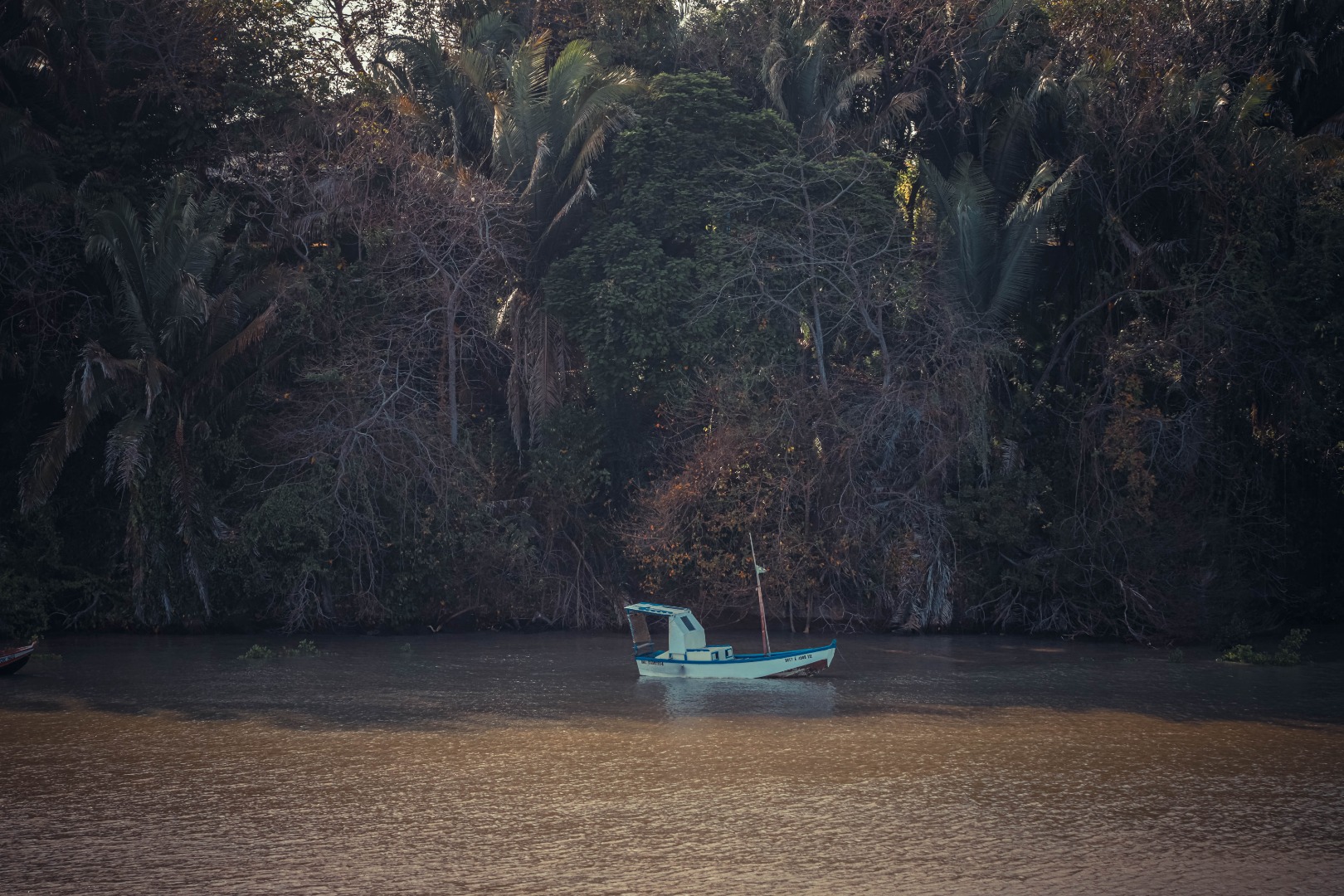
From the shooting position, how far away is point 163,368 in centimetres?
2586

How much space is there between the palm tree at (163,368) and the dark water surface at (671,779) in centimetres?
371

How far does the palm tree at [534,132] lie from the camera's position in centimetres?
2870

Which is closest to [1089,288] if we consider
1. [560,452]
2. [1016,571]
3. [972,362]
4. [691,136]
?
[972,362]

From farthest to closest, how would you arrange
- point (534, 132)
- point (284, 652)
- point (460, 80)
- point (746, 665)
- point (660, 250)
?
point (460, 80) → point (534, 132) → point (660, 250) → point (284, 652) → point (746, 665)

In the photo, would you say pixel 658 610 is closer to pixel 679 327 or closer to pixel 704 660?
pixel 704 660

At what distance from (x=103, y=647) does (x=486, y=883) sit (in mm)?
17353

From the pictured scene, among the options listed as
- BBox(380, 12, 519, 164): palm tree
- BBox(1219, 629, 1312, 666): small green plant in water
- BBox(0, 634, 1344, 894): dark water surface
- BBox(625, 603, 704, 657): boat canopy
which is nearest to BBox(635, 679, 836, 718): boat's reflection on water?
BBox(0, 634, 1344, 894): dark water surface

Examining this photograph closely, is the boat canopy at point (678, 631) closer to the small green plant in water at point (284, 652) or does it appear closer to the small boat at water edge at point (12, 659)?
the small green plant in water at point (284, 652)

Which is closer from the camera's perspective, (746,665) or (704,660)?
(746,665)

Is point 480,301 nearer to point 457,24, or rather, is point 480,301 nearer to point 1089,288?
point 457,24

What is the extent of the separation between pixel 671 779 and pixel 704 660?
7327 mm

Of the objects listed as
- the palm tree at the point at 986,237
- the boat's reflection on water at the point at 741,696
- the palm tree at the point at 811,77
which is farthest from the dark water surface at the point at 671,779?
the palm tree at the point at 811,77

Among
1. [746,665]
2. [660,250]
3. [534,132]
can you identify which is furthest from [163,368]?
[746,665]

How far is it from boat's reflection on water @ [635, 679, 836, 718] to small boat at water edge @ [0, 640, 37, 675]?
10141 mm
